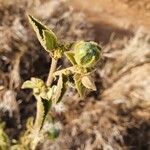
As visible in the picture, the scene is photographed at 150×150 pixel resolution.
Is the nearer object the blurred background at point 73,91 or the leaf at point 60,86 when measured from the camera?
the leaf at point 60,86

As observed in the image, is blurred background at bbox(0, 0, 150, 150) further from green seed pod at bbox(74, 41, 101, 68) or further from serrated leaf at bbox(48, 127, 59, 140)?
green seed pod at bbox(74, 41, 101, 68)

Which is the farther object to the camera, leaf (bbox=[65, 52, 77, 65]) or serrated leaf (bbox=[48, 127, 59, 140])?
serrated leaf (bbox=[48, 127, 59, 140])

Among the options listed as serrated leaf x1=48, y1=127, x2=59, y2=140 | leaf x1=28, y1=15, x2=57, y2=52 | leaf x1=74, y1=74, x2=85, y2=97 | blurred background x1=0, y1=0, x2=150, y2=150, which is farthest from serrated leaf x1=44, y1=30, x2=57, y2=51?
blurred background x1=0, y1=0, x2=150, y2=150

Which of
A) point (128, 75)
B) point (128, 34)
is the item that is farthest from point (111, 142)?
point (128, 34)

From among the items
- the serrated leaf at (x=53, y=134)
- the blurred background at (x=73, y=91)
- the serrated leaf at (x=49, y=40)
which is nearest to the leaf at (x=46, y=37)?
the serrated leaf at (x=49, y=40)

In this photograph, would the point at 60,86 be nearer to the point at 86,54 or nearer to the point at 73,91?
the point at 86,54

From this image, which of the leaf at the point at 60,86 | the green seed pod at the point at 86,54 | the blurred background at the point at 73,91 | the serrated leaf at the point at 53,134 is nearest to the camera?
the green seed pod at the point at 86,54

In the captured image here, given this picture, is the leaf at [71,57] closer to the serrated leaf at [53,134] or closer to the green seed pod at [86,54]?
the green seed pod at [86,54]
